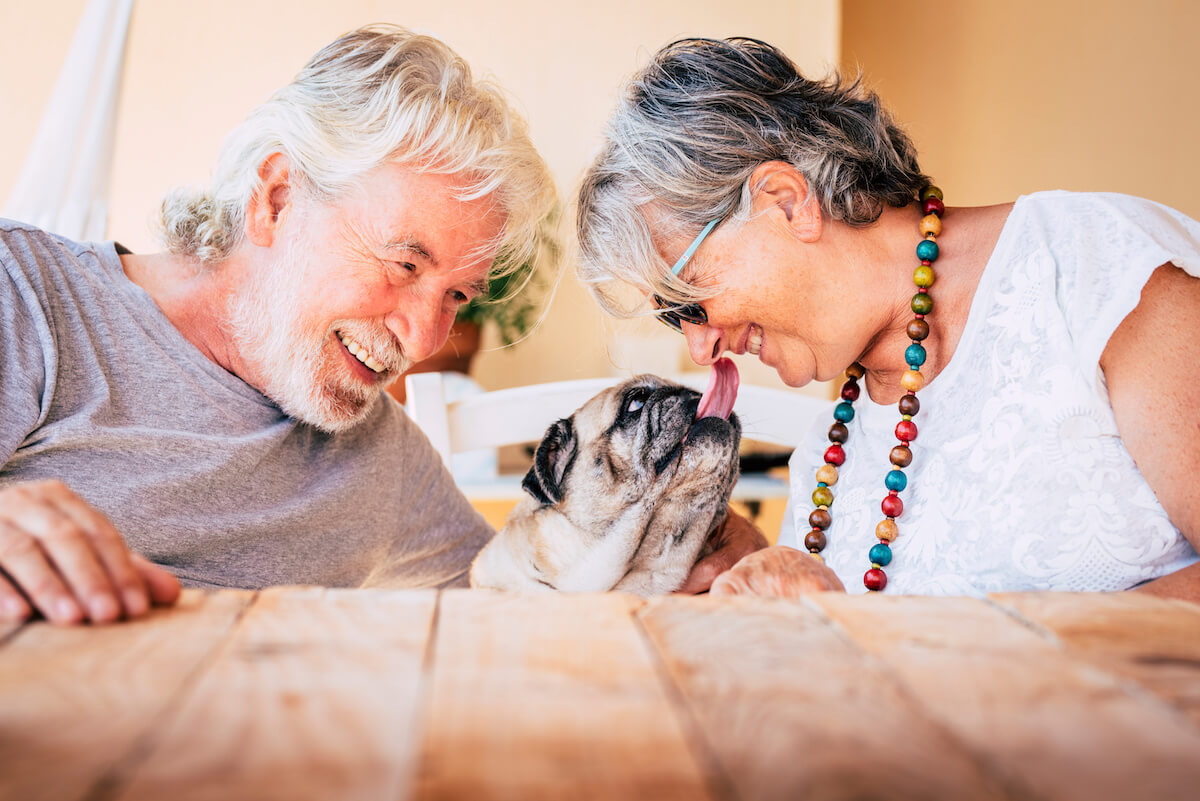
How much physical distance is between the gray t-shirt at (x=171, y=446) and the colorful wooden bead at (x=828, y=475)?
691 millimetres

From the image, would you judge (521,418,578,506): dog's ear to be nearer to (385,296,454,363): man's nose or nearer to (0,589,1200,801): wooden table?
(385,296,454,363): man's nose

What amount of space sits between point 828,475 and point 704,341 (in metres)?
0.30

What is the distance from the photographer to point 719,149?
1208mm

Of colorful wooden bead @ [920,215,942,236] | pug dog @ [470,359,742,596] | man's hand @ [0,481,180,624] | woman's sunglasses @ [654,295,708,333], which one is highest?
colorful wooden bead @ [920,215,942,236]

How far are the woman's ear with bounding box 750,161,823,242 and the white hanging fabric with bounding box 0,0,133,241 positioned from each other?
5.60ft

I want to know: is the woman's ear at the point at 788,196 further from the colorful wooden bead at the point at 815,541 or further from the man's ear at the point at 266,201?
the man's ear at the point at 266,201

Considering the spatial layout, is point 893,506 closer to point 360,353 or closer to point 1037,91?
point 360,353

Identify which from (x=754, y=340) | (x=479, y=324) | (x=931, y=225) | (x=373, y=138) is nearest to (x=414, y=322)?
(x=373, y=138)

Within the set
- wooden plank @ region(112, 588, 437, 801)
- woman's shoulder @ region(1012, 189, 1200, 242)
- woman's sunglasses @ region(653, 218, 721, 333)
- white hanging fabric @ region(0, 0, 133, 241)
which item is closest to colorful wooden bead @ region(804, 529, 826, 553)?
woman's sunglasses @ region(653, 218, 721, 333)

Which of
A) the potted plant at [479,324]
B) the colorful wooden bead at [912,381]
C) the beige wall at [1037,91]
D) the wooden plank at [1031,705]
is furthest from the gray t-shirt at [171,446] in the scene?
the beige wall at [1037,91]

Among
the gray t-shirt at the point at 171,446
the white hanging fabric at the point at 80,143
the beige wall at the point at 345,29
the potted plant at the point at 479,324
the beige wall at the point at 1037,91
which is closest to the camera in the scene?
the gray t-shirt at the point at 171,446

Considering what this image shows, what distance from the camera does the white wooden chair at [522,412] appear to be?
1.60m

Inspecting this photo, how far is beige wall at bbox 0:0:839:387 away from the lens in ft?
10.8

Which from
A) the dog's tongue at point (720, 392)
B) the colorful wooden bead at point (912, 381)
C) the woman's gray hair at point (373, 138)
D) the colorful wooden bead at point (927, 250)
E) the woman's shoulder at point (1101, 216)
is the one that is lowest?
the dog's tongue at point (720, 392)
